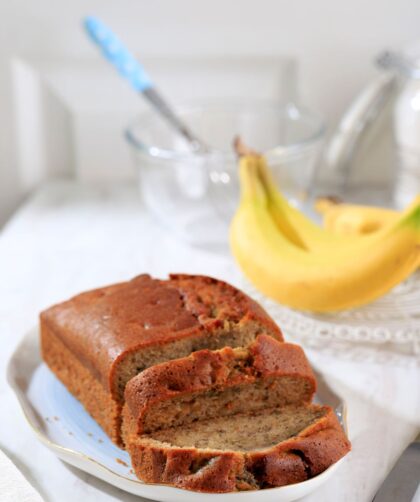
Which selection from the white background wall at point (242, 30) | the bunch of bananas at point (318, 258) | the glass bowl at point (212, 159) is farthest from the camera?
the white background wall at point (242, 30)

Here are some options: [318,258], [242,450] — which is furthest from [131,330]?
[318,258]

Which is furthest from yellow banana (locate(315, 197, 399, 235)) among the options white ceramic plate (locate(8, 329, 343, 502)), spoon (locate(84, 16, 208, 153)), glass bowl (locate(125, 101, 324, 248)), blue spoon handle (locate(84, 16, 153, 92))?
white ceramic plate (locate(8, 329, 343, 502))

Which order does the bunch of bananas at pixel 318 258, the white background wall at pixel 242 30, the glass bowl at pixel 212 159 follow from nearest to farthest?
the bunch of bananas at pixel 318 258 < the glass bowl at pixel 212 159 < the white background wall at pixel 242 30

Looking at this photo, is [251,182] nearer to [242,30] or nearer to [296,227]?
[296,227]

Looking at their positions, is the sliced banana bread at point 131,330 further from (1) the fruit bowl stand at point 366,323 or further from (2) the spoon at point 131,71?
(2) the spoon at point 131,71

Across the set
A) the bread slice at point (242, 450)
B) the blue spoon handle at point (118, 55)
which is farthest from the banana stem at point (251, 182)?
the bread slice at point (242, 450)

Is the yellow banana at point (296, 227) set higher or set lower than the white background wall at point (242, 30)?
lower

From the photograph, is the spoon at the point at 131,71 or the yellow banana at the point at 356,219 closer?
the yellow banana at the point at 356,219
